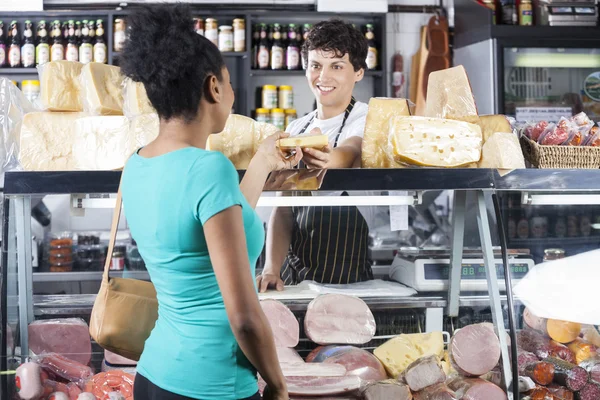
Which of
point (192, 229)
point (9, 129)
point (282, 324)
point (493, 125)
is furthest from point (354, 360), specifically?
point (9, 129)

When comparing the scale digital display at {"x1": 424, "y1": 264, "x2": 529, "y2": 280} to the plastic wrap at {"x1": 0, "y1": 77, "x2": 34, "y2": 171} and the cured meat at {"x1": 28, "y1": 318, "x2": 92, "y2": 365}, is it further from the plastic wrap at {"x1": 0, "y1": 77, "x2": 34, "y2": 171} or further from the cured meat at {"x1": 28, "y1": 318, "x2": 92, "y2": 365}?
the plastic wrap at {"x1": 0, "y1": 77, "x2": 34, "y2": 171}

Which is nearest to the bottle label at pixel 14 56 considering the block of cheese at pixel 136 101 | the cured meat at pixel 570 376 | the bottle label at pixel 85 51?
the bottle label at pixel 85 51

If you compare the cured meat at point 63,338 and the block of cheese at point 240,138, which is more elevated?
the block of cheese at point 240,138

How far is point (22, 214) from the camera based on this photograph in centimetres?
192

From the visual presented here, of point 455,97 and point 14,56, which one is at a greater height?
point 14,56

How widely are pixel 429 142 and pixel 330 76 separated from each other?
72 centimetres

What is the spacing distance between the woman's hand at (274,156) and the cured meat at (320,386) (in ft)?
2.03

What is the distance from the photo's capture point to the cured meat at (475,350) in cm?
204

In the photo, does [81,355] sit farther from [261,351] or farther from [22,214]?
[261,351]

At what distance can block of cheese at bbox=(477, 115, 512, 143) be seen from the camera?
6.87ft

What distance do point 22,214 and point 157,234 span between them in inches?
30.0

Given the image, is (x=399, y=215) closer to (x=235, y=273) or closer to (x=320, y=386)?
(x=320, y=386)

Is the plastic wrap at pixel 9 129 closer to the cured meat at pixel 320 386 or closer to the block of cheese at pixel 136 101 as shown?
the block of cheese at pixel 136 101

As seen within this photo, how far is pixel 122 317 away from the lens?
166 centimetres
